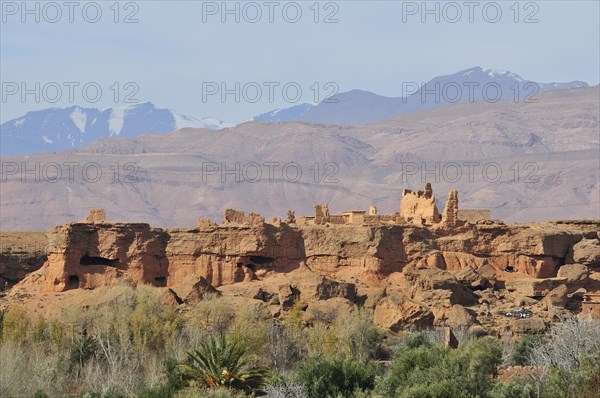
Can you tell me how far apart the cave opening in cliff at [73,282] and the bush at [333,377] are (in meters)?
24.3

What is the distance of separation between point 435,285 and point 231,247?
10.4 meters

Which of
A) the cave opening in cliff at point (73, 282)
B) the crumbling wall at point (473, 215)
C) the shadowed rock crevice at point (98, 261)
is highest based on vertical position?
the crumbling wall at point (473, 215)

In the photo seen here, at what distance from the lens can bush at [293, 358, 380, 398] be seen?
1813 inches

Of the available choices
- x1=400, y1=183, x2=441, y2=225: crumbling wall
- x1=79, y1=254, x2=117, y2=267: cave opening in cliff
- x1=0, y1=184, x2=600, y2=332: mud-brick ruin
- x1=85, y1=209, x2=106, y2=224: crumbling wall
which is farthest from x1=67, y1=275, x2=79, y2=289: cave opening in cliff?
x1=400, y1=183, x2=441, y2=225: crumbling wall

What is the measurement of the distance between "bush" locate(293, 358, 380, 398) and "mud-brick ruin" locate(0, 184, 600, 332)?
17351 mm

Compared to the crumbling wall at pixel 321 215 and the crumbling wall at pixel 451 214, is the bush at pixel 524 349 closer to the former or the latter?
the crumbling wall at pixel 451 214

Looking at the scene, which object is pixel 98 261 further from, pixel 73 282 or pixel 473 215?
pixel 473 215

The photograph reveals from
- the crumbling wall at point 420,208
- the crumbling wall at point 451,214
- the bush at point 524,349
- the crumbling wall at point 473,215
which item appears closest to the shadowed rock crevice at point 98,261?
the crumbling wall at point 420,208

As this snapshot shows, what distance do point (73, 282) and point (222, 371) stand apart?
25.5 m

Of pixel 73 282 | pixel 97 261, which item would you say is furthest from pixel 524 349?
pixel 97 261

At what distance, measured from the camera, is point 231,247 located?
73.5m

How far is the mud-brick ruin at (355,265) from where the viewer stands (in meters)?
67.3

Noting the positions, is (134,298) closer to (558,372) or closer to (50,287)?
(50,287)

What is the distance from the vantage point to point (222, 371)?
4638 centimetres
